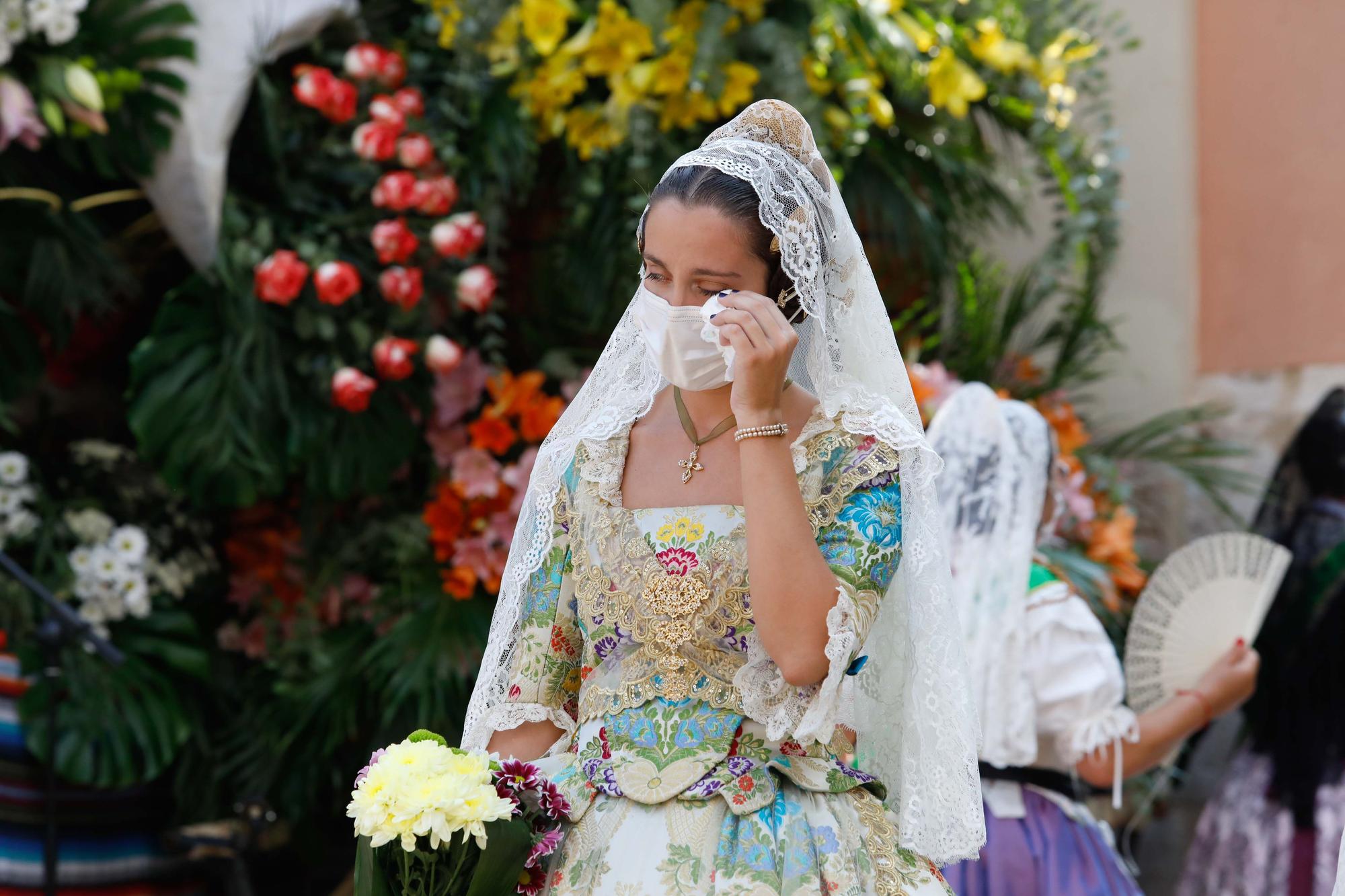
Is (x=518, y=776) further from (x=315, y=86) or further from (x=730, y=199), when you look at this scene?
(x=315, y=86)

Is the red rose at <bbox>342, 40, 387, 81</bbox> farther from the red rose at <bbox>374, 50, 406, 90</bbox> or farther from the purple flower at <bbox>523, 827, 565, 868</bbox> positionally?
the purple flower at <bbox>523, 827, 565, 868</bbox>

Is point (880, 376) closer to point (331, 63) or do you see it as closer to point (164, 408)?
point (164, 408)

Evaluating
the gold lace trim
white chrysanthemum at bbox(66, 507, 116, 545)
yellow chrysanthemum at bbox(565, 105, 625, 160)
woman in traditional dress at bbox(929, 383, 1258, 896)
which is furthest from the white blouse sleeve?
white chrysanthemum at bbox(66, 507, 116, 545)

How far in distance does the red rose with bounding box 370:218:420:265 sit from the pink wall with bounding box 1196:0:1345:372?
2.85 m

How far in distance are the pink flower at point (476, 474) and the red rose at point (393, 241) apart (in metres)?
0.57

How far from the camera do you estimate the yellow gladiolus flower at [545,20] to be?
12.9ft

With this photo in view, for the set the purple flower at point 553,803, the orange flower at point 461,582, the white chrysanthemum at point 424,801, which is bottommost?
the orange flower at point 461,582

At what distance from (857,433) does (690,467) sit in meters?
0.23

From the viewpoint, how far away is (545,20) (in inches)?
155

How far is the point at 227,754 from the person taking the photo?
13.9 feet

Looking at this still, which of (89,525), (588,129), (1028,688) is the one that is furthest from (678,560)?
(89,525)

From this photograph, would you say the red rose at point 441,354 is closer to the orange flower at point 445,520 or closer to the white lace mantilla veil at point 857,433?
the orange flower at point 445,520

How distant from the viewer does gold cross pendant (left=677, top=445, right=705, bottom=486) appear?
196cm

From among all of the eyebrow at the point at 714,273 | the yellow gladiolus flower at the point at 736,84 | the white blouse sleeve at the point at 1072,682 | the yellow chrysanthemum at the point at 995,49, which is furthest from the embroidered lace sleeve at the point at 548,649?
the yellow chrysanthemum at the point at 995,49
